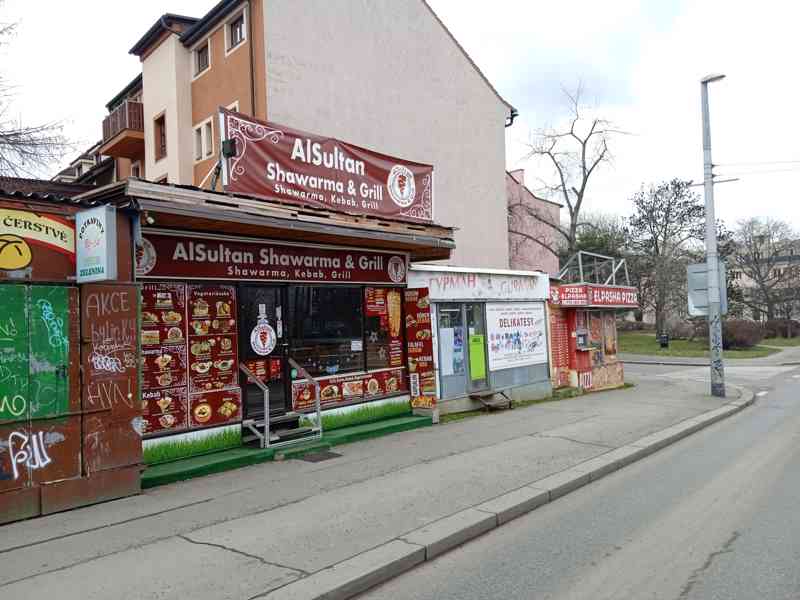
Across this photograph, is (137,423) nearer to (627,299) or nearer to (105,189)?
(105,189)

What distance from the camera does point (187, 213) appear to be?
7012 millimetres

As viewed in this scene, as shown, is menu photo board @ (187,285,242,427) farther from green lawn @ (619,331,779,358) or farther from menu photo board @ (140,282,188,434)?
green lawn @ (619,331,779,358)

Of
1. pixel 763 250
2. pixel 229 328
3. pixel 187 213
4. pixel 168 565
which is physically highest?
pixel 763 250

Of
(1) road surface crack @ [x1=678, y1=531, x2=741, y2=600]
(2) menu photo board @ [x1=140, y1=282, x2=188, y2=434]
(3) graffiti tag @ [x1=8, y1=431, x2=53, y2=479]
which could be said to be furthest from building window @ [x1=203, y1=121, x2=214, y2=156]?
(1) road surface crack @ [x1=678, y1=531, x2=741, y2=600]

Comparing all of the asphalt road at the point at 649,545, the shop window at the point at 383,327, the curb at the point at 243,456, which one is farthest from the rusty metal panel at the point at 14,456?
the shop window at the point at 383,327

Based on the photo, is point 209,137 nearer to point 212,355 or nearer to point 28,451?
point 212,355

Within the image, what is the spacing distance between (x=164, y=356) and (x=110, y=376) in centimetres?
143

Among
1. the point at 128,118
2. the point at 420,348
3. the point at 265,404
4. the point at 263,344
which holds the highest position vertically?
the point at 128,118

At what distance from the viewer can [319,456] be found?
8.55 meters

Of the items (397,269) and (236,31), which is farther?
(236,31)

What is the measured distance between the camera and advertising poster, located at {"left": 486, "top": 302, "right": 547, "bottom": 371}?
1362 cm

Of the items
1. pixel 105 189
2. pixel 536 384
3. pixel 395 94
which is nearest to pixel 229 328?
pixel 105 189

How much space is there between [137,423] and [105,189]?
2576 mm

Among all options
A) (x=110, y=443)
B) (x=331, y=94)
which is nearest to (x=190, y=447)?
(x=110, y=443)
